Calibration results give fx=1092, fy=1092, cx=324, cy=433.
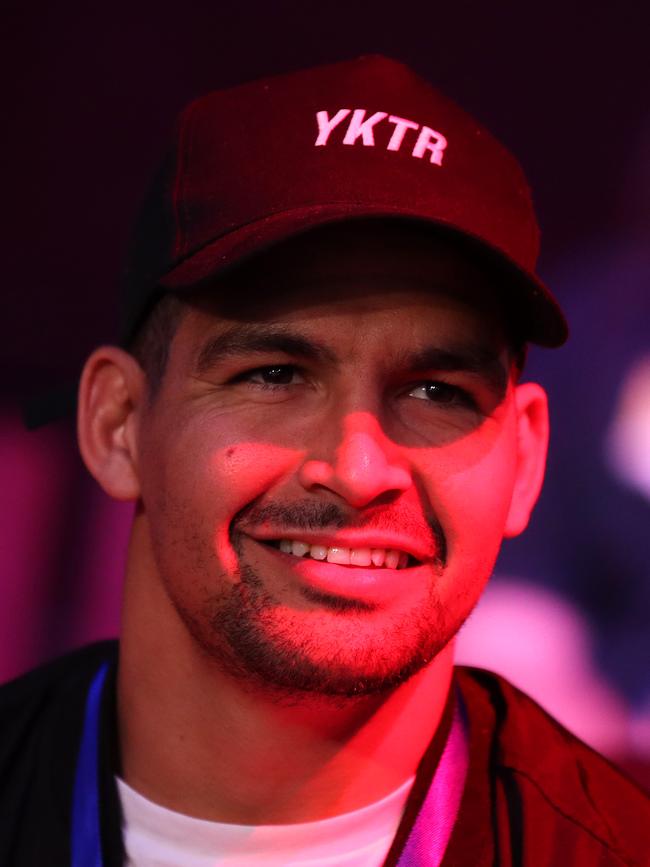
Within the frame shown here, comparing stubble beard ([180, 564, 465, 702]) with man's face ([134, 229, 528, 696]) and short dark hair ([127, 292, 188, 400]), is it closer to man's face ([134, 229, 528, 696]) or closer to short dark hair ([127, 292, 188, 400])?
man's face ([134, 229, 528, 696])

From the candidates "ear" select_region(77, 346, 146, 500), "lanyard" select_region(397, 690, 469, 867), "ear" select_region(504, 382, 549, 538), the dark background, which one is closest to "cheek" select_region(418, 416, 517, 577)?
"ear" select_region(504, 382, 549, 538)

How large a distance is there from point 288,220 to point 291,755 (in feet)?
2.21

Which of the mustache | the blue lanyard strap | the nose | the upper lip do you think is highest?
the nose

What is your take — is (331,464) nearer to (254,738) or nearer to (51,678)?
(254,738)

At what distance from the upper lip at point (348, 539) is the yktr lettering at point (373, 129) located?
1.53ft

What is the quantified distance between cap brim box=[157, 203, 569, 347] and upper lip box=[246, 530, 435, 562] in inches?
12.4

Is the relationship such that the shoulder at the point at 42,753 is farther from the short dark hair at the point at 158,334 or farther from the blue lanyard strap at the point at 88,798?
the short dark hair at the point at 158,334

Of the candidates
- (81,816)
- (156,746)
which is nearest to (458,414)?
(156,746)

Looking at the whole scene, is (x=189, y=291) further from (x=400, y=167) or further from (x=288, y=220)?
(x=400, y=167)

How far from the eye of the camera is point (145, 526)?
151 cm

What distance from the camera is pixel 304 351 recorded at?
1330 millimetres

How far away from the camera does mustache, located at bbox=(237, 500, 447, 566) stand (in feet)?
4.22

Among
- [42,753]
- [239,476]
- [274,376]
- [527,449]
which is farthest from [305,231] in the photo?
[42,753]

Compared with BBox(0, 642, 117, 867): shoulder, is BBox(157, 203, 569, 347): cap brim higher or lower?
higher
